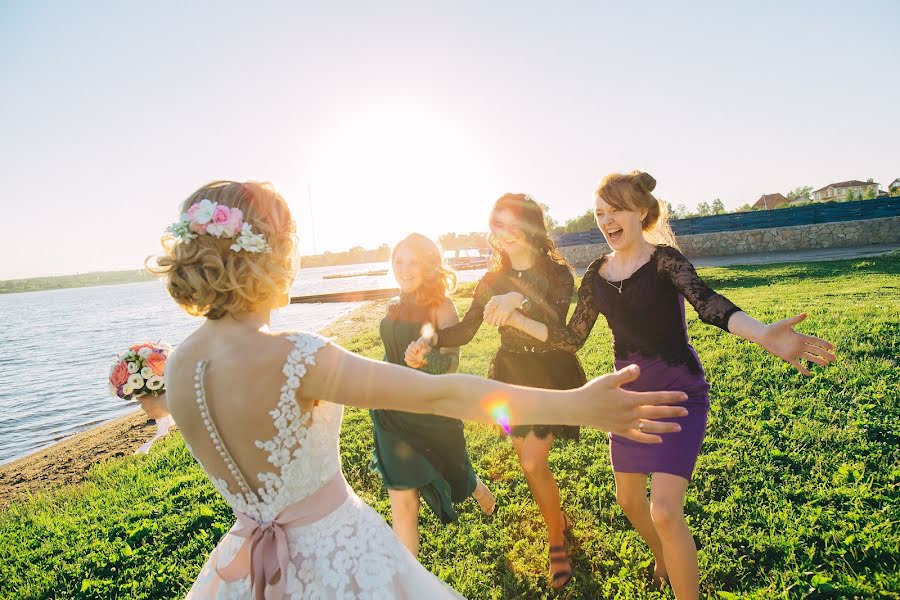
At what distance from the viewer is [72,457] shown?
10133 mm

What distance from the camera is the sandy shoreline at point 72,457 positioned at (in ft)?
29.7

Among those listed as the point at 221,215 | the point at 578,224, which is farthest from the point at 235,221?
the point at 578,224

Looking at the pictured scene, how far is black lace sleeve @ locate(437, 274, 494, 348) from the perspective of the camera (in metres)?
4.26

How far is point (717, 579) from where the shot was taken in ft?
11.8

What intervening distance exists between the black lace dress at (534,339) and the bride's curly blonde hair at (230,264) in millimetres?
2378

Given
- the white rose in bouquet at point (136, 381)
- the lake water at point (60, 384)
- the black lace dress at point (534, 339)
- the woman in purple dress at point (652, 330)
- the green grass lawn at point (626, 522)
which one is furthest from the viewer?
the lake water at point (60, 384)

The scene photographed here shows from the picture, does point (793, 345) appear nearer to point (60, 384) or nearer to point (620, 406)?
point (620, 406)

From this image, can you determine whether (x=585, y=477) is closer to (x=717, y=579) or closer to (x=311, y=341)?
(x=717, y=579)

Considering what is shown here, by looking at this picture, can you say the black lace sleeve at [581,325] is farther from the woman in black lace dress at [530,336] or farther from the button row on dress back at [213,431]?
the button row on dress back at [213,431]

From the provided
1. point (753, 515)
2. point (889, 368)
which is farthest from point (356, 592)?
point (889, 368)

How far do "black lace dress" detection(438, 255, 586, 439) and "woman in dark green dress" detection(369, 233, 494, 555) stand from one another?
0.25 m

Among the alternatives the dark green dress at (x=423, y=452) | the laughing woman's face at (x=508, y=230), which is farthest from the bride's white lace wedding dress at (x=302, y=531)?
the laughing woman's face at (x=508, y=230)

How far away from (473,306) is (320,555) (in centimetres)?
281

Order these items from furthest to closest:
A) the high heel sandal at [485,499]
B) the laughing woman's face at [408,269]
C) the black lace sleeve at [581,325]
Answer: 1. the high heel sandal at [485,499]
2. the laughing woman's face at [408,269]
3. the black lace sleeve at [581,325]
